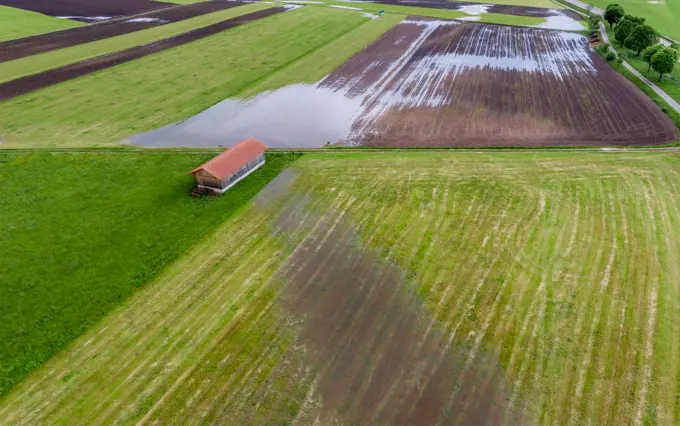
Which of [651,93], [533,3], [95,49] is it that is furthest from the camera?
[533,3]

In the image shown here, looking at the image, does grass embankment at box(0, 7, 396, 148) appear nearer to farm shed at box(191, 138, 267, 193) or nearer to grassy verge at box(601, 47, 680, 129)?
farm shed at box(191, 138, 267, 193)

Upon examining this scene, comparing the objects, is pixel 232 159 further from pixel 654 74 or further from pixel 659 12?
pixel 659 12

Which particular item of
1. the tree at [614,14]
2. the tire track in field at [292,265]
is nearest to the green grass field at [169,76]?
the tree at [614,14]

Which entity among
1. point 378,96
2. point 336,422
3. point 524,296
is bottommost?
point 336,422

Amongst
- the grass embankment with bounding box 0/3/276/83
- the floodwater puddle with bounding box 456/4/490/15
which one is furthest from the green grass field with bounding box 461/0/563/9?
the grass embankment with bounding box 0/3/276/83

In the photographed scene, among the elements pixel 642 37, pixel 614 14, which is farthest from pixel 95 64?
pixel 614 14

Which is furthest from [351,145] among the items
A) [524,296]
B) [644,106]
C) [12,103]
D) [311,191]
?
[12,103]

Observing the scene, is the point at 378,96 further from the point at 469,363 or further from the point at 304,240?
the point at 469,363
